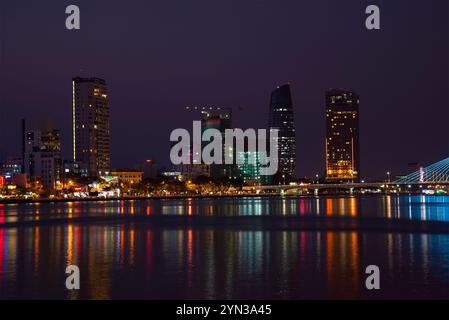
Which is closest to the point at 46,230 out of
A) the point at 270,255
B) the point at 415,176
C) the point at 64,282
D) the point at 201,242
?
the point at 201,242

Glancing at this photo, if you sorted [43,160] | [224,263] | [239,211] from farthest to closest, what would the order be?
[43,160] < [239,211] < [224,263]

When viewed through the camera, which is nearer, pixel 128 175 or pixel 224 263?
pixel 224 263

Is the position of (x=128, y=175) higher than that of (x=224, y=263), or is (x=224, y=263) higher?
(x=128, y=175)

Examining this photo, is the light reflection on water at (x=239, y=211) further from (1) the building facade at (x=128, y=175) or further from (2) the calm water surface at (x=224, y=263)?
(1) the building facade at (x=128, y=175)

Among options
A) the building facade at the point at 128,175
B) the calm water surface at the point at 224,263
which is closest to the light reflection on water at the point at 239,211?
the calm water surface at the point at 224,263

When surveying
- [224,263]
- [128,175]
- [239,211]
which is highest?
[128,175]

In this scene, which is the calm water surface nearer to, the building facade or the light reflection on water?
the light reflection on water

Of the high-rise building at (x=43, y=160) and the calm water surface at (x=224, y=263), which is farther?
the high-rise building at (x=43, y=160)

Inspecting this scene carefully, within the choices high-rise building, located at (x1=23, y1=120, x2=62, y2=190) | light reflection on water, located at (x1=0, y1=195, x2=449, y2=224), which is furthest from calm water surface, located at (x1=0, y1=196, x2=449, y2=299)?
high-rise building, located at (x1=23, y1=120, x2=62, y2=190)

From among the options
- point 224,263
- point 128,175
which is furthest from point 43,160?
point 224,263

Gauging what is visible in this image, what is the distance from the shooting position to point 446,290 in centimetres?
1877

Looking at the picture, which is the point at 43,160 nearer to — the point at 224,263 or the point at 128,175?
the point at 128,175
